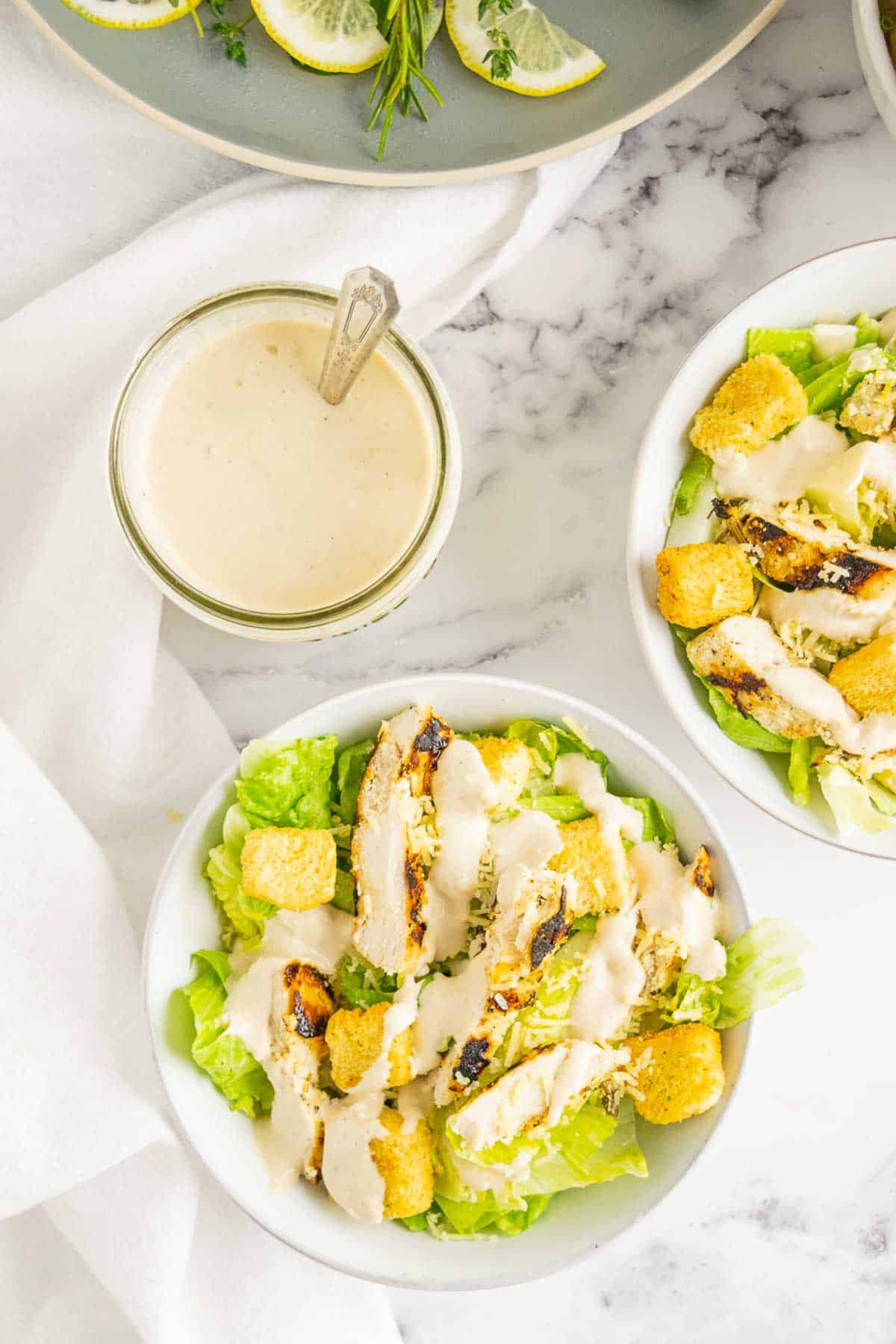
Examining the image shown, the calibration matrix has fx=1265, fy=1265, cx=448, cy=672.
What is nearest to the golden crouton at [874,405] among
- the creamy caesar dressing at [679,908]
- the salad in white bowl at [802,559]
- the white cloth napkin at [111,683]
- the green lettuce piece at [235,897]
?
the salad in white bowl at [802,559]

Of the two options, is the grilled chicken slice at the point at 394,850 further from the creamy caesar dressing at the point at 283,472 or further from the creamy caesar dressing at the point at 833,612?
the creamy caesar dressing at the point at 833,612

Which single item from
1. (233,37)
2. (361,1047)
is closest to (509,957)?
(361,1047)

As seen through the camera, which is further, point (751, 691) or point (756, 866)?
point (756, 866)

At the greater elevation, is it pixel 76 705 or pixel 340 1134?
pixel 76 705

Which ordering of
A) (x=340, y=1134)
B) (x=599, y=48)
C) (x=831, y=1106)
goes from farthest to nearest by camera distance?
1. (x=831, y=1106)
2. (x=599, y=48)
3. (x=340, y=1134)

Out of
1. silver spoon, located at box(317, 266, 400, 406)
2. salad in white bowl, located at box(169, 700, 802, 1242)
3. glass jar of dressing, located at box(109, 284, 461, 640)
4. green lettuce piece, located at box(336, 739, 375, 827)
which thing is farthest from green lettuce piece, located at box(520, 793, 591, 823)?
silver spoon, located at box(317, 266, 400, 406)

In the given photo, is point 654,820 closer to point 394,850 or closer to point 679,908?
point 679,908

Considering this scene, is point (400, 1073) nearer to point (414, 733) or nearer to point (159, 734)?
point (414, 733)

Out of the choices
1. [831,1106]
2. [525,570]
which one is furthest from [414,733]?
[831,1106]
